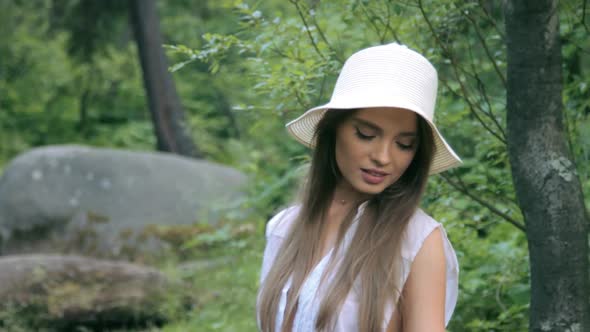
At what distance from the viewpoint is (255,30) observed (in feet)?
11.7

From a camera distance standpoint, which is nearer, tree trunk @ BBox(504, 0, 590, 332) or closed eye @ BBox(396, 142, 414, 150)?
closed eye @ BBox(396, 142, 414, 150)

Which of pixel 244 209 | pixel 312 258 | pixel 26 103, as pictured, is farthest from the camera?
pixel 26 103

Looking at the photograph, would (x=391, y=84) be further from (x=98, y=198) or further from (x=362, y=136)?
(x=98, y=198)

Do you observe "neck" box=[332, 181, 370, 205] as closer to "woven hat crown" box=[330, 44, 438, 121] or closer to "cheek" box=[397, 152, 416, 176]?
"cheek" box=[397, 152, 416, 176]

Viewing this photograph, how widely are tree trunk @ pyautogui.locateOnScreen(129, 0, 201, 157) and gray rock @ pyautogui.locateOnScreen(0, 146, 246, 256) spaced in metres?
2.56

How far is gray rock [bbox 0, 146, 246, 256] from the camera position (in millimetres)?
9219

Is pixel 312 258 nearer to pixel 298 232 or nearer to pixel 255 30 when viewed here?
pixel 298 232

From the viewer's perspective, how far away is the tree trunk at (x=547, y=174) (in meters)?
2.55

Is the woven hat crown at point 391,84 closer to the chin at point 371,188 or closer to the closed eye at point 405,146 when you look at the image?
the closed eye at point 405,146

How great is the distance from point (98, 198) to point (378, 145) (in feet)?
25.4

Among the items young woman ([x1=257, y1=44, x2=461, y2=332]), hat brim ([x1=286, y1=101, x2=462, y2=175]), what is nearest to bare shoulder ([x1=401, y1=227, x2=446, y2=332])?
young woman ([x1=257, y1=44, x2=461, y2=332])

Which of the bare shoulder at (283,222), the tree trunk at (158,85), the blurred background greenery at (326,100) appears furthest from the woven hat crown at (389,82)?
the tree trunk at (158,85)

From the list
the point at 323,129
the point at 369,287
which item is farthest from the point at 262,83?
the point at 369,287

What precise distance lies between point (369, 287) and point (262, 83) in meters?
1.26
